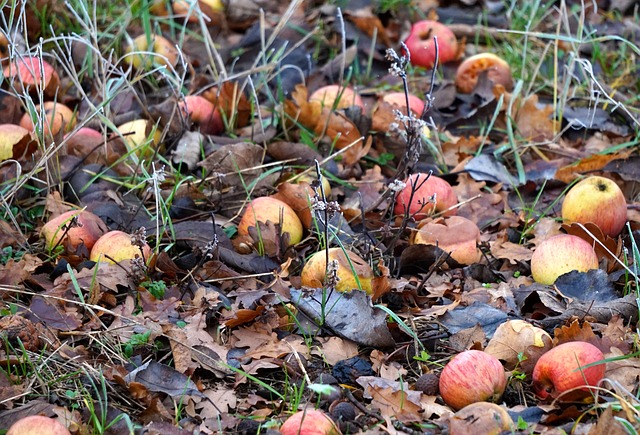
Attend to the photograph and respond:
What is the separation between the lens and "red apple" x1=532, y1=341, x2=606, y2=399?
2.38 m

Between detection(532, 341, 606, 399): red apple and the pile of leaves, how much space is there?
0.05 m

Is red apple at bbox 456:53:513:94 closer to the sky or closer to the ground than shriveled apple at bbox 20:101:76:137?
closer to the ground

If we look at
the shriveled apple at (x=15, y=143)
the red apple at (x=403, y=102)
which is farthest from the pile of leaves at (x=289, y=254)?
the red apple at (x=403, y=102)

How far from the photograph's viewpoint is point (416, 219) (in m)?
3.48

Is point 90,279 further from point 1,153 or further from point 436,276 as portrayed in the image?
point 436,276

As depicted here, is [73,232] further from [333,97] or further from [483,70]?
[483,70]

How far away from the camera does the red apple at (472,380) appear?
2410 mm

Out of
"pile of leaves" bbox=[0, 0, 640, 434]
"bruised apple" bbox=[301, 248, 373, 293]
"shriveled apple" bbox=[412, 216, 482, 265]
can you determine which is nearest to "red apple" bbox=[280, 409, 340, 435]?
"pile of leaves" bbox=[0, 0, 640, 434]

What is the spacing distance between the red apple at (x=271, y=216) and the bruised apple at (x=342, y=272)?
36cm

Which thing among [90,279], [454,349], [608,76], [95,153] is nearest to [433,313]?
[454,349]

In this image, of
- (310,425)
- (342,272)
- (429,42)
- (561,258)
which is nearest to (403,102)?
(429,42)

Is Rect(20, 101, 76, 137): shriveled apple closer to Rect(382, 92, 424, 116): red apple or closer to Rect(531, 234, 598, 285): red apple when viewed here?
Rect(382, 92, 424, 116): red apple

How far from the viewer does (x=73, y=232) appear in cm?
320

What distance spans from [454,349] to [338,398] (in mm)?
498
